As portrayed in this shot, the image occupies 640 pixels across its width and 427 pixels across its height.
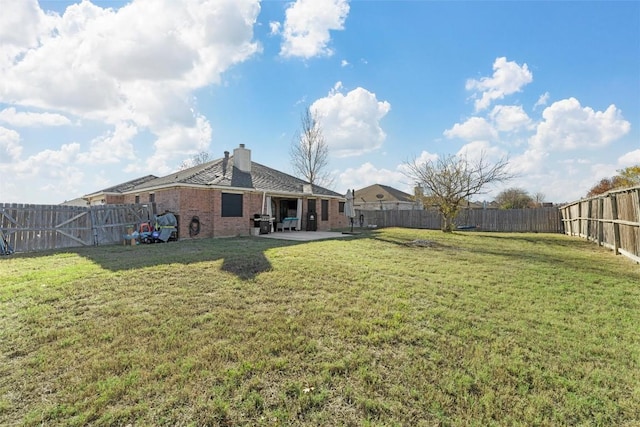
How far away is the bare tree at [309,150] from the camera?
2794cm

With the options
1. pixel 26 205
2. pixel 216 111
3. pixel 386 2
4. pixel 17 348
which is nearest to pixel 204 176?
pixel 216 111

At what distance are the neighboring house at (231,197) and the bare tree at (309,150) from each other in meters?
9.58

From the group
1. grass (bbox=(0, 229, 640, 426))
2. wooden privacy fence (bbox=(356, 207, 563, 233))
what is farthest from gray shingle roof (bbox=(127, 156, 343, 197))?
grass (bbox=(0, 229, 640, 426))

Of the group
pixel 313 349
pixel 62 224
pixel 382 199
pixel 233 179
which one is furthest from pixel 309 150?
pixel 313 349

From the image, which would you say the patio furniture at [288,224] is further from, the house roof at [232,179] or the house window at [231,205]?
the house window at [231,205]

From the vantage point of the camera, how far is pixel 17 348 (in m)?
3.28

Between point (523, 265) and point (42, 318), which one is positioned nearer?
point (42, 318)

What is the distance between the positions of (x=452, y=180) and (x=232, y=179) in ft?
40.8

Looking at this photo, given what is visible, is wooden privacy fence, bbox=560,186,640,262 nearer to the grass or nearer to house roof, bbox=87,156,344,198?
the grass

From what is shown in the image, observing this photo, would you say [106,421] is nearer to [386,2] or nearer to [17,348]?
[17,348]

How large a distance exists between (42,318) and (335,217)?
17044 millimetres

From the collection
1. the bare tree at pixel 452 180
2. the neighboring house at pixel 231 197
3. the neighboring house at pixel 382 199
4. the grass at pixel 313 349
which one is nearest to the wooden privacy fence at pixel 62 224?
the neighboring house at pixel 231 197

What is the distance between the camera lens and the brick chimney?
54.5 ft

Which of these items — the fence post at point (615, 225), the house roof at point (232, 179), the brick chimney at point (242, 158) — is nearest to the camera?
the fence post at point (615, 225)
